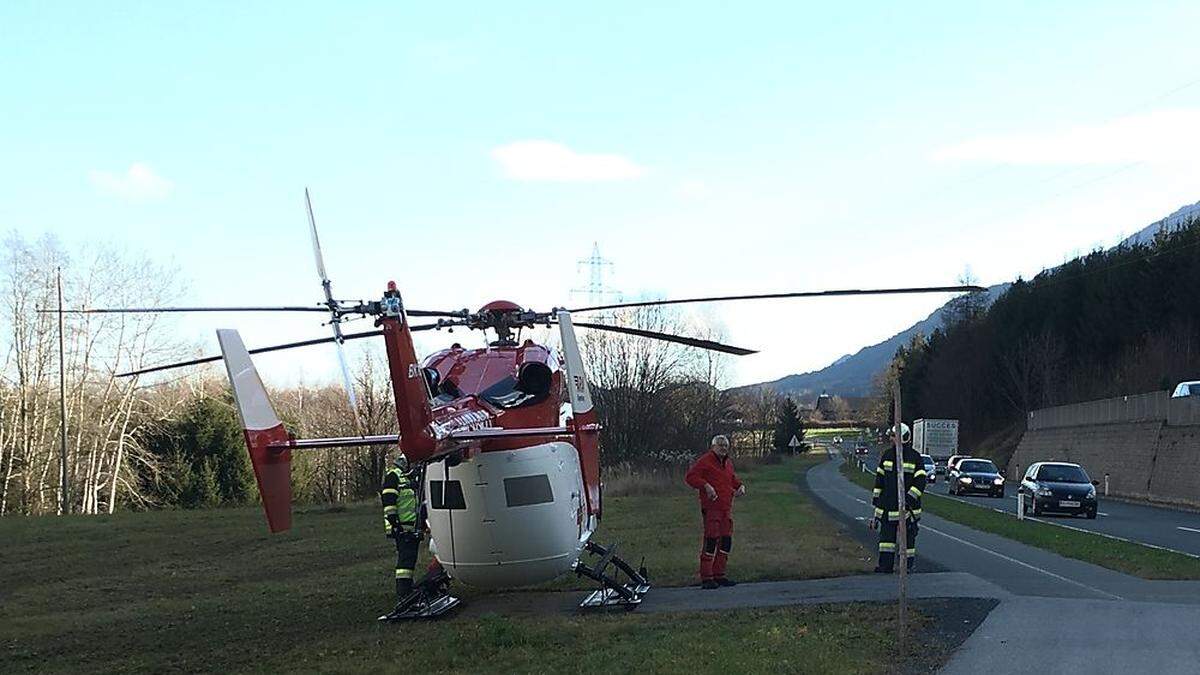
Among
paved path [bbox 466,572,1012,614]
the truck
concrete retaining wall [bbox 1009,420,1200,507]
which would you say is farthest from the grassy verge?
the truck

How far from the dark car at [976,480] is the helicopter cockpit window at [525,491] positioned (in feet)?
121

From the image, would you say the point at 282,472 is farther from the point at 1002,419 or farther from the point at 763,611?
the point at 1002,419

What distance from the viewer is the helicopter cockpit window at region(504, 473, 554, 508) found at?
37.2ft

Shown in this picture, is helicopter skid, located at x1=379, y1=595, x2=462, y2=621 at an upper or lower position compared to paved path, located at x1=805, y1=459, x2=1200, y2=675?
upper

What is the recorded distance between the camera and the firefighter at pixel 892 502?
575 inches

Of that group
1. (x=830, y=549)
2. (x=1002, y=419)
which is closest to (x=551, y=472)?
(x=830, y=549)

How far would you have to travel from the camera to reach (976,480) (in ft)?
146

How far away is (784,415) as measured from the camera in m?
126

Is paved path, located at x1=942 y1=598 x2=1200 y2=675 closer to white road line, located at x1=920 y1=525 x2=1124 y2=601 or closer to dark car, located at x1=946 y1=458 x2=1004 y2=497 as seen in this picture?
white road line, located at x1=920 y1=525 x2=1124 y2=601

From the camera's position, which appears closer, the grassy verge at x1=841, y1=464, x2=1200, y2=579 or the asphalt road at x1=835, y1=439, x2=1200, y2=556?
the grassy verge at x1=841, y1=464, x2=1200, y2=579

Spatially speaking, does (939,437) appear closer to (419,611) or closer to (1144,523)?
(1144,523)

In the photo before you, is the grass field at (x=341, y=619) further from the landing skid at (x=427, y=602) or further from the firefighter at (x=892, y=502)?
the firefighter at (x=892, y=502)

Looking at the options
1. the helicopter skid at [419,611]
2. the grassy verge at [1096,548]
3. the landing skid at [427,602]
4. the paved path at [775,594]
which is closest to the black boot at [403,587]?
the landing skid at [427,602]

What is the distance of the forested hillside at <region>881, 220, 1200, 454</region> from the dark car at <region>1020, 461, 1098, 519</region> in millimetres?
30803
